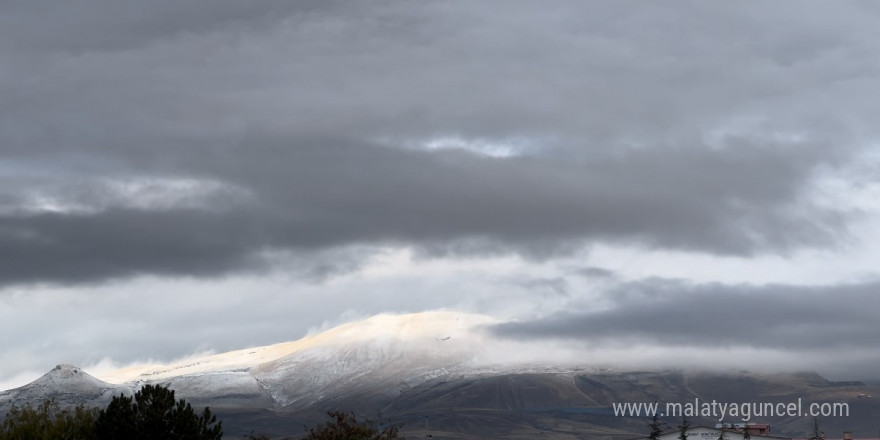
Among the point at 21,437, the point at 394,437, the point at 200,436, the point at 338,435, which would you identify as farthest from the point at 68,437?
the point at 394,437

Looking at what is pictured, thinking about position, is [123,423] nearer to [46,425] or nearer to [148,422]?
[148,422]

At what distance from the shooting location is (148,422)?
103 meters

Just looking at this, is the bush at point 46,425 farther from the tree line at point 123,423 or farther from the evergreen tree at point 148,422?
the evergreen tree at point 148,422

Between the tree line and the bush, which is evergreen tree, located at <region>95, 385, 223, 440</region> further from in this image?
the bush

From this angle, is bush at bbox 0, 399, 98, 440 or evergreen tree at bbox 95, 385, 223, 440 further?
bush at bbox 0, 399, 98, 440

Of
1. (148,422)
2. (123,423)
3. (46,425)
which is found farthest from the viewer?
(46,425)

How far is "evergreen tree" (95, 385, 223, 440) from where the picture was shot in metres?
102

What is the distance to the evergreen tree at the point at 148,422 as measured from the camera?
102500 millimetres

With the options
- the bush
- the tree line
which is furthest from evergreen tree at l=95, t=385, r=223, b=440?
the bush

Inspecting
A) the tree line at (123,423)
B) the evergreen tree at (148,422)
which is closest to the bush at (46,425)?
the tree line at (123,423)

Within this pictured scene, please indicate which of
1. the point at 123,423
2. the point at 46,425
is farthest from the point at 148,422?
the point at 46,425

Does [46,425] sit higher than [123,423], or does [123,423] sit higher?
[123,423]

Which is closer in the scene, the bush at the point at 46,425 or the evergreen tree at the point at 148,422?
the evergreen tree at the point at 148,422

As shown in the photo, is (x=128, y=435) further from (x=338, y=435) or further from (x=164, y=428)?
(x=338, y=435)
